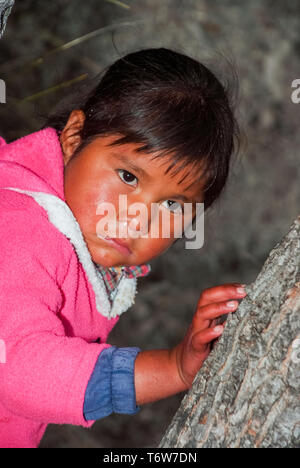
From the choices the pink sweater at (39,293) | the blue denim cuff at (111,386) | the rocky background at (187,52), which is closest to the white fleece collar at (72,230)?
the pink sweater at (39,293)

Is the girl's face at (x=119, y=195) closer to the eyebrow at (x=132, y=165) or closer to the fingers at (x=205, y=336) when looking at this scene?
the eyebrow at (x=132, y=165)

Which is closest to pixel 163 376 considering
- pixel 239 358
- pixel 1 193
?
pixel 239 358

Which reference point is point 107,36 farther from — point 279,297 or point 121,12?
point 279,297

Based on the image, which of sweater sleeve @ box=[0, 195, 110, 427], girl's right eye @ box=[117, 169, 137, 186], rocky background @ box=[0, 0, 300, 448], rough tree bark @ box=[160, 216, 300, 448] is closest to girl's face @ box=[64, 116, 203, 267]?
girl's right eye @ box=[117, 169, 137, 186]

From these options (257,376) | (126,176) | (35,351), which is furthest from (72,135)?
(257,376)

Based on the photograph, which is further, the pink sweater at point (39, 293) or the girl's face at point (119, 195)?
the girl's face at point (119, 195)

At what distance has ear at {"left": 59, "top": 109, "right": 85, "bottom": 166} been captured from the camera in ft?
4.06

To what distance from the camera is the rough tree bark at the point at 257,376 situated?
719 mm

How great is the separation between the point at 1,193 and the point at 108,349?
39 centimetres

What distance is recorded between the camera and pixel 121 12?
261cm

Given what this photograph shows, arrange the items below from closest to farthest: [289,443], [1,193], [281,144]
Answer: [289,443] < [1,193] < [281,144]

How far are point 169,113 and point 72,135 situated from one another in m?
0.26

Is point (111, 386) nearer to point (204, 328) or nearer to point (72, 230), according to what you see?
point (204, 328)

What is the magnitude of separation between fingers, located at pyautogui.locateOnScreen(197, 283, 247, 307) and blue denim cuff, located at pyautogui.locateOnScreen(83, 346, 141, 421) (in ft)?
0.58
